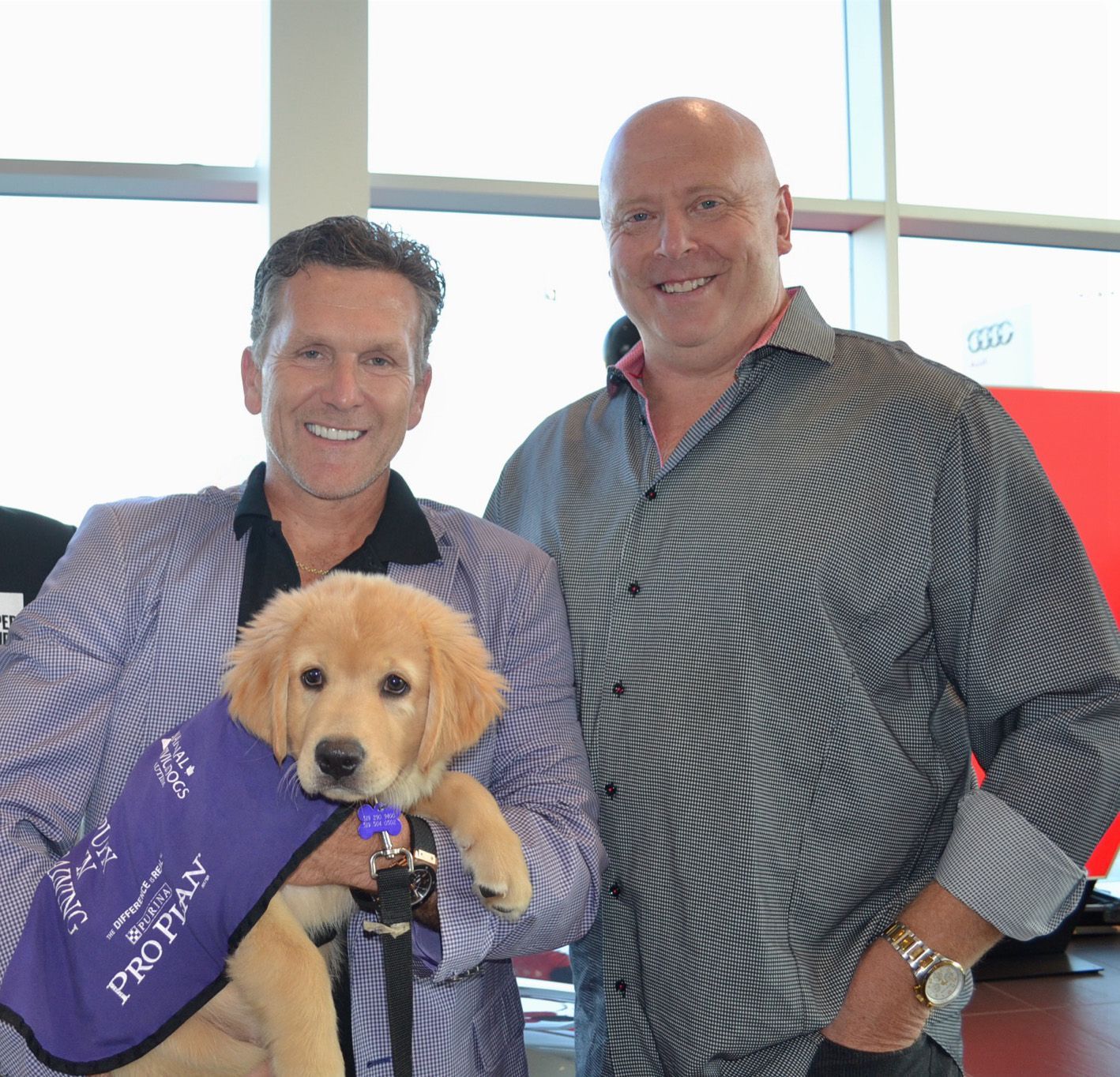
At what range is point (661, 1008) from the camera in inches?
77.4

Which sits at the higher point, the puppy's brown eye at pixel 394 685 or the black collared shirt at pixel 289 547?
the black collared shirt at pixel 289 547

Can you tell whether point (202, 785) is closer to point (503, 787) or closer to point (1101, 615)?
point (503, 787)

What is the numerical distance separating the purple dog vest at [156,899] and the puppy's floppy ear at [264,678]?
3 cm

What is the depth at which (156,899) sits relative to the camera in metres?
1.61

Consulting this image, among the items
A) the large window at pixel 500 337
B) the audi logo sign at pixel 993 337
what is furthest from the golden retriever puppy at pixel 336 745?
the audi logo sign at pixel 993 337

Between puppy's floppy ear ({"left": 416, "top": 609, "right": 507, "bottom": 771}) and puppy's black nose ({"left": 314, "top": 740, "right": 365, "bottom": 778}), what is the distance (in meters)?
0.18

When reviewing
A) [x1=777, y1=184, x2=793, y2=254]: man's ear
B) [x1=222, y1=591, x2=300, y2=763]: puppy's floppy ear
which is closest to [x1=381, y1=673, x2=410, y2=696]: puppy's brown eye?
[x1=222, y1=591, x2=300, y2=763]: puppy's floppy ear

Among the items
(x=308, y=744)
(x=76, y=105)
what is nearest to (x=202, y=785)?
(x=308, y=744)

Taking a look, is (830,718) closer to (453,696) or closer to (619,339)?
(453,696)

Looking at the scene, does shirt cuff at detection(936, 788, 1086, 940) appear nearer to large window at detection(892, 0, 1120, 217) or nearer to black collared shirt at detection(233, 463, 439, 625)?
black collared shirt at detection(233, 463, 439, 625)

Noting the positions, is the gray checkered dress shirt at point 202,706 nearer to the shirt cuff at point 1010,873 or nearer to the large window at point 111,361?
the shirt cuff at point 1010,873

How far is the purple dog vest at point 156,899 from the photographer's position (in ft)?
5.22

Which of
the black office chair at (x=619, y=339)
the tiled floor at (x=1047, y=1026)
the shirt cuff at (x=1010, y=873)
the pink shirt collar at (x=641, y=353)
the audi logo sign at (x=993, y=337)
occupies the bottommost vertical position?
the tiled floor at (x=1047, y=1026)

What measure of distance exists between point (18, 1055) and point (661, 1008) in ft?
3.31
